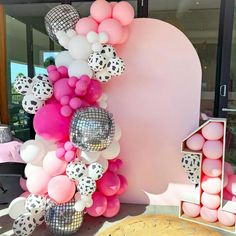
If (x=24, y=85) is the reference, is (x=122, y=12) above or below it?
above

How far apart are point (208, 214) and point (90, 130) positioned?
52.3 inches

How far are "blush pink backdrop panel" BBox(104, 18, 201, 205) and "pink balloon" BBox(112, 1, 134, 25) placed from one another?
0.32 m

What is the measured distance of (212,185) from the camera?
234 centimetres

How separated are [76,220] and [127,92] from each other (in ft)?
4.34

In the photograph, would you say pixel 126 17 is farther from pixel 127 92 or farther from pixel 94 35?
pixel 127 92

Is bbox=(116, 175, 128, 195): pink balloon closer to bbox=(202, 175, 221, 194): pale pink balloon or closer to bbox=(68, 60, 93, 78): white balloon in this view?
bbox=(202, 175, 221, 194): pale pink balloon

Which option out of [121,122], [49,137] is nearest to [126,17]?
[121,122]

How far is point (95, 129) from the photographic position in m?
2.06

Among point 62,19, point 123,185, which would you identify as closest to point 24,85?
point 62,19

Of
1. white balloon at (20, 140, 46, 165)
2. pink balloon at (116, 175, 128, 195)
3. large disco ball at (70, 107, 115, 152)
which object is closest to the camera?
large disco ball at (70, 107, 115, 152)

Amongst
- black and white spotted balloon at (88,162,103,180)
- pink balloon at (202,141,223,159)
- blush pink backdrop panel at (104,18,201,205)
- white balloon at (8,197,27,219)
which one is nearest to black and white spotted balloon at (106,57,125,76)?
blush pink backdrop panel at (104,18,201,205)

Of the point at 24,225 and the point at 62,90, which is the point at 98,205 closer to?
the point at 24,225

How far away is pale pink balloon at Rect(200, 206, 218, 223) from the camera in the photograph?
2.39 metres

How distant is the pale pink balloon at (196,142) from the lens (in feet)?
Answer: 7.96
